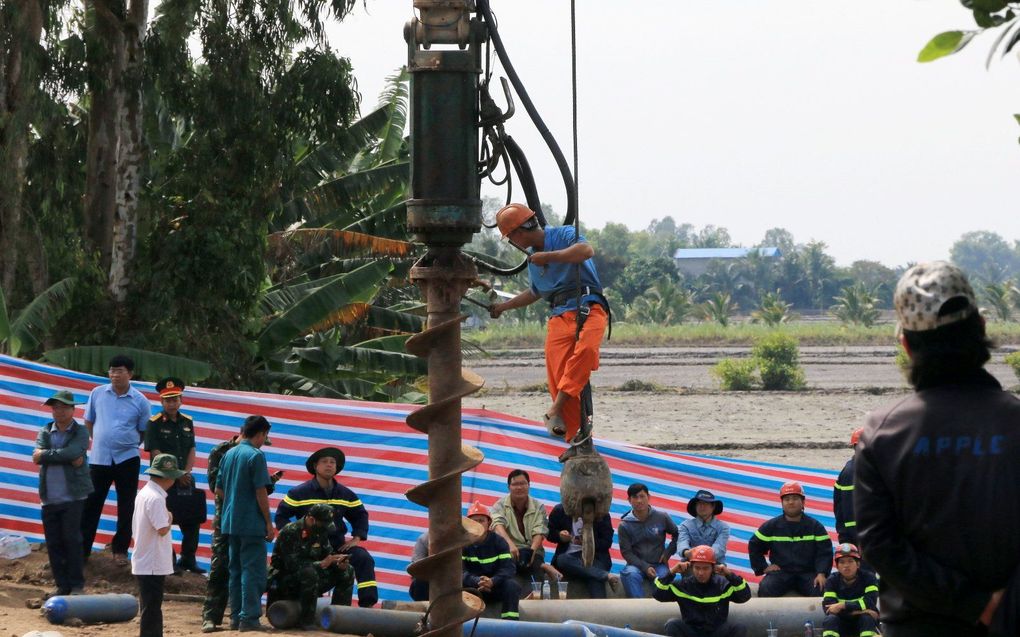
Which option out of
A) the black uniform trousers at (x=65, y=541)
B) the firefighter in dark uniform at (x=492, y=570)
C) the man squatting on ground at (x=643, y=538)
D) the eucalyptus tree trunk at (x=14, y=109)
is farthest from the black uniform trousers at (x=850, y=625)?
the eucalyptus tree trunk at (x=14, y=109)

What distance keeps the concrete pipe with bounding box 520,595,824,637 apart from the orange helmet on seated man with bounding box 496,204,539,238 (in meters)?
4.94

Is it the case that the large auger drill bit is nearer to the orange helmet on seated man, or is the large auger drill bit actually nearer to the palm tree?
the orange helmet on seated man

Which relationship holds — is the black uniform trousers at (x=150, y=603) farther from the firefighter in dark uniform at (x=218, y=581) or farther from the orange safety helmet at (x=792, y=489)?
the orange safety helmet at (x=792, y=489)

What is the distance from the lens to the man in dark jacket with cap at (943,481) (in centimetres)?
296

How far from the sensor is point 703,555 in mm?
9938

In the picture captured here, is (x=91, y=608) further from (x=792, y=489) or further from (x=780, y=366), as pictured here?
(x=780, y=366)

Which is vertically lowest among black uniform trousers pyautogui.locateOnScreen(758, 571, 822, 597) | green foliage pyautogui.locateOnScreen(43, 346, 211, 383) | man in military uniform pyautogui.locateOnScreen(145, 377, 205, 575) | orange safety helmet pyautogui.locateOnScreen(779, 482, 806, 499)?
black uniform trousers pyautogui.locateOnScreen(758, 571, 822, 597)

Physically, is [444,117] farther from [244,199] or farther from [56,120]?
[56,120]

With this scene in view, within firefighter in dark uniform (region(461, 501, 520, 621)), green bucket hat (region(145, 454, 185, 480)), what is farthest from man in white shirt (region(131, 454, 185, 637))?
firefighter in dark uniform (region(461, 501, 520, 621))

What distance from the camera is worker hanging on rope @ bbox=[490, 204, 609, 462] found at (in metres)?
5.73

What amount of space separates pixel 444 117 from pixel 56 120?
45.7 feet

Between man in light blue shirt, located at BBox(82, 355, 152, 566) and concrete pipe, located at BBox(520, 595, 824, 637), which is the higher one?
man in light blue shirt, located at BBox(82, 355, 152, 566)

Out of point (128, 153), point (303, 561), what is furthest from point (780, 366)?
point (303, 561)

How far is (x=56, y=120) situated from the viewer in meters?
17.4
